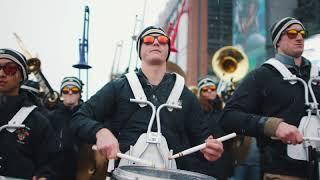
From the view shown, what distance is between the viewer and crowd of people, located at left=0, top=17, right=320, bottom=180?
102 inches

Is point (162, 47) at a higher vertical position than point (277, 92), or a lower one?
higher

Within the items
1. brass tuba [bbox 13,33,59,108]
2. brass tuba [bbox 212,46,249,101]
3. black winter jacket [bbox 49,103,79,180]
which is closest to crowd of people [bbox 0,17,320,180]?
black winter jacket [bbox 49,103,79,180]

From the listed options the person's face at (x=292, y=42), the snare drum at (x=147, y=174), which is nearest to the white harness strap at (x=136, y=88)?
the snare drum at (x=147, y=174)

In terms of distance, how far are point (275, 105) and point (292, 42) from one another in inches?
23.0

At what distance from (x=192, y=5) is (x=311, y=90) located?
23.3 meters

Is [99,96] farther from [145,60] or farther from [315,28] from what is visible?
[315,28]

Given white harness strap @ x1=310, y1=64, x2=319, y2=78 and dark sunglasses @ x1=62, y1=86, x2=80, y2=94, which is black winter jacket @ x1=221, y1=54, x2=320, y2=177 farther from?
dark sunglasses @ x1=62, y1=86, x2=80, y2=94

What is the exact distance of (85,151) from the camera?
212 inches

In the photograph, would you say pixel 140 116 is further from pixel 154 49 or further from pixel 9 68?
pixel 9 68

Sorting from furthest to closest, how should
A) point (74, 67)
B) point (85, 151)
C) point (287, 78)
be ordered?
point (74, 67), point (85, 151), point (287, 78)

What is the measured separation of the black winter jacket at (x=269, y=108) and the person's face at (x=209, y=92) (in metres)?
3.18

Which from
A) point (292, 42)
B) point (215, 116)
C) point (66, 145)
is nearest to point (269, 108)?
point (292, 42)

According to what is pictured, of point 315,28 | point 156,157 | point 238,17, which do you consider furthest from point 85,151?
point 238,17

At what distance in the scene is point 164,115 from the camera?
2.65 meters
